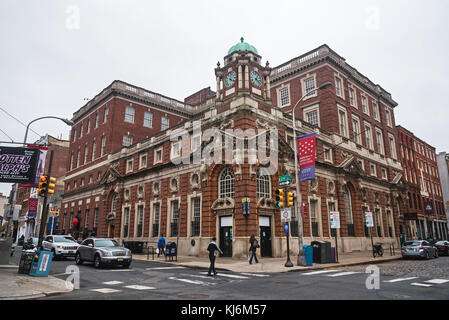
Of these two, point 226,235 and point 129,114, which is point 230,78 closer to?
point 226,235

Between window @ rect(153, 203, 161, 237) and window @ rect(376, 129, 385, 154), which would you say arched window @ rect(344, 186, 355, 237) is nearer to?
window @ rect(376, 129, 385, 154)

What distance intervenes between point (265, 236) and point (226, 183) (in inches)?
208

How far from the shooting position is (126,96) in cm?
4428

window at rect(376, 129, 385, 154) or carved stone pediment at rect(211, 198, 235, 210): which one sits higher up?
window at rect(376, 129, 385, 154)

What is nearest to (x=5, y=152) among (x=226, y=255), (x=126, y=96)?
(x=226, y=255)

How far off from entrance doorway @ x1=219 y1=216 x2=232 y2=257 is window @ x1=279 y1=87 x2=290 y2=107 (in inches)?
859

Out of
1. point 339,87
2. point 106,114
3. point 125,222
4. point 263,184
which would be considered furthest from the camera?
point 106,114

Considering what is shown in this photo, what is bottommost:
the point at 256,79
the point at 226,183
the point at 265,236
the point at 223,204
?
the point at 265,236

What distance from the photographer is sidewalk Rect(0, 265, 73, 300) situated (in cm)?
917

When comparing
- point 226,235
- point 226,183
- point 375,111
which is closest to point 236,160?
point 226,183

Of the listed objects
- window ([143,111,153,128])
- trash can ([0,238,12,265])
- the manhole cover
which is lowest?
the manhole cover

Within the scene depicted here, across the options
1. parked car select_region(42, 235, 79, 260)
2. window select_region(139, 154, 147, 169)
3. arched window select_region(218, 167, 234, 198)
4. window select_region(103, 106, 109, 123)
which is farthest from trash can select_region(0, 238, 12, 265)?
window select_region(103, 106, 109, 123)

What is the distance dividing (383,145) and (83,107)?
157 feet

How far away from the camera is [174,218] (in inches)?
1204
